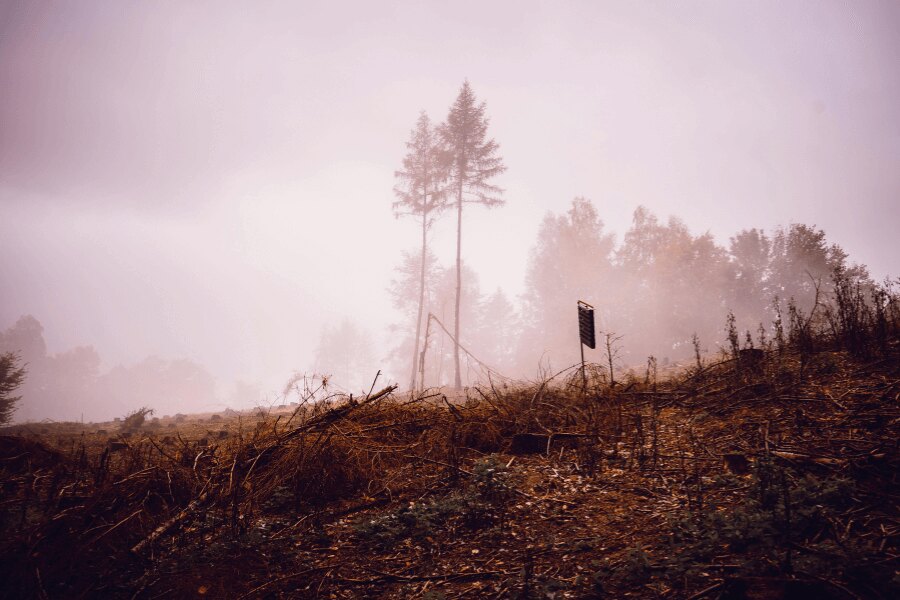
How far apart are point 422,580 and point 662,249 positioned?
33.8 meters

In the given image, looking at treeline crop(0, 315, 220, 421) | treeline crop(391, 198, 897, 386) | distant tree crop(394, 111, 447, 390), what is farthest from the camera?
treeline crop(0, 315, 220, 421)

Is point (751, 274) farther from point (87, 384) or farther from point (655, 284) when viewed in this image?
point (87, 384)

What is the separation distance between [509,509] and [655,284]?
31.7 metres

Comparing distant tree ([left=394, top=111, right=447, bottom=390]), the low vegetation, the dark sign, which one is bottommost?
the low vegetation

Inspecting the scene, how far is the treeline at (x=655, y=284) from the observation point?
29.1 metres

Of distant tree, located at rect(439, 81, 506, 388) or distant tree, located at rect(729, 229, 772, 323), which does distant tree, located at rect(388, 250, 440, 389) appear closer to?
distant tree, located at rect(439, 81, 506, 388)

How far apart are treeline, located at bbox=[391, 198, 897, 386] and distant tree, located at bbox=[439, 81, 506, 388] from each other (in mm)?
13374

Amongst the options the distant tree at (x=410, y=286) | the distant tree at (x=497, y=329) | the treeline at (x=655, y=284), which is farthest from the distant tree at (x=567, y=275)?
the distant tree at (x=410, y=286)

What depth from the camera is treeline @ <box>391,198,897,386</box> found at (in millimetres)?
29125

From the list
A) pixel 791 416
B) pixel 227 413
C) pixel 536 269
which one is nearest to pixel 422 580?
pixel 791 416

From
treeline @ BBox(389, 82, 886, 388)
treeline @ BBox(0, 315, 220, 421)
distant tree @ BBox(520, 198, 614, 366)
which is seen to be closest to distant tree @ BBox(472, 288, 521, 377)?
treeline @ BBox(389, 82, 886, 388)

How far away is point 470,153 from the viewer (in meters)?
22.9

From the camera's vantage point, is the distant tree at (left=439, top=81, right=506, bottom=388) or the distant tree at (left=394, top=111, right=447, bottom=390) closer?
the distant tree at (left=439, top=81, right=506, bottom=388)

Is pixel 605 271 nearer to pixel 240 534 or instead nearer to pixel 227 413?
pixel 227 413
